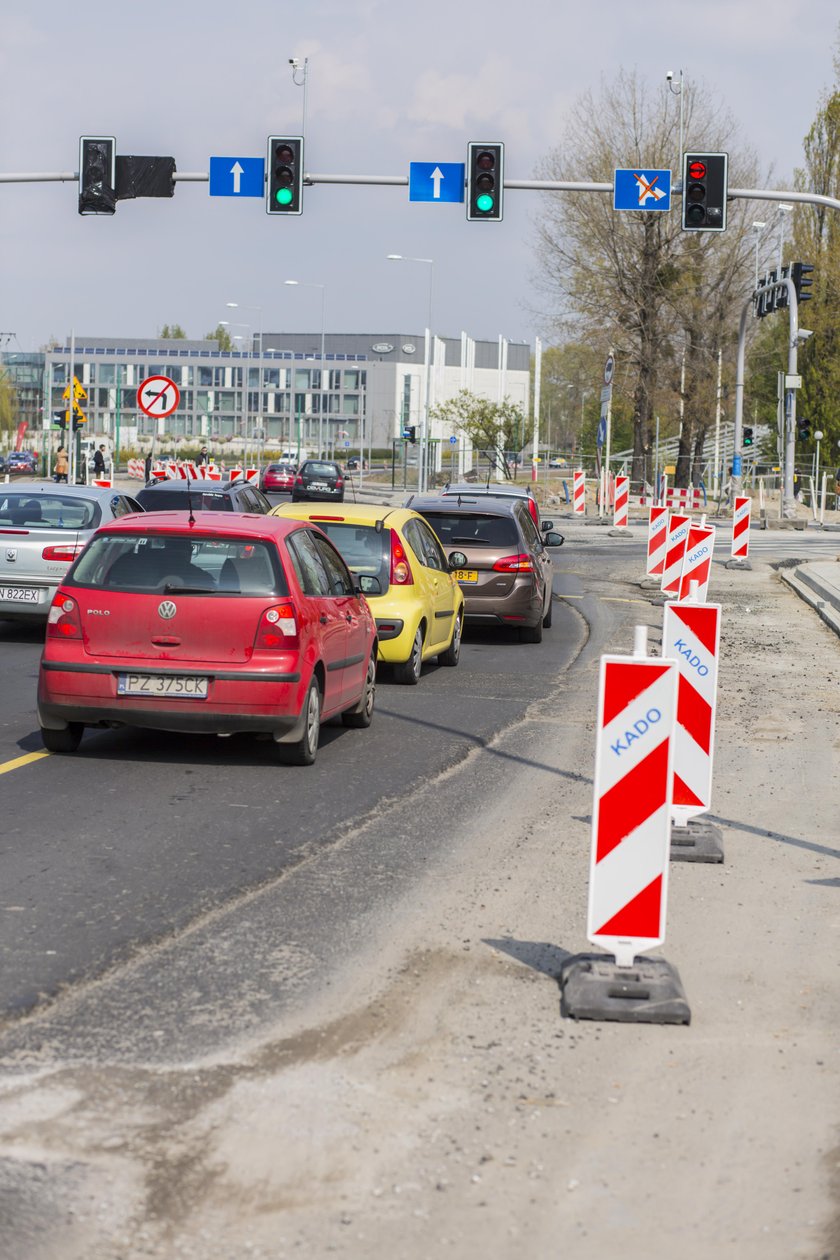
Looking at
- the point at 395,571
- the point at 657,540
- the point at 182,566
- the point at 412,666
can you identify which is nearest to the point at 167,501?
the point at 657,540

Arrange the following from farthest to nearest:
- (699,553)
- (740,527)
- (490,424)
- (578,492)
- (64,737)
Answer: (490,424)
(578,492)
(740,527)
(699,553)
(64,737)

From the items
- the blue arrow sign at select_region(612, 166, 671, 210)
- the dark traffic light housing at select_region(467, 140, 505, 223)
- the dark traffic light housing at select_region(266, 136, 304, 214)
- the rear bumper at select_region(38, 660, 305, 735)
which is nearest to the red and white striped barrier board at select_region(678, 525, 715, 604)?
the dark traffic light housing at select_region(467, 140, 505, 223)

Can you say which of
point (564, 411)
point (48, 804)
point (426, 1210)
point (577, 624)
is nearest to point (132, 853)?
point (48, 804)

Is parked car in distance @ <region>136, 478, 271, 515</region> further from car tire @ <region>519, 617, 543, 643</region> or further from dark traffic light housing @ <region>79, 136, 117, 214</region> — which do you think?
car tire @ <region>519, 617, 543, 643</region>

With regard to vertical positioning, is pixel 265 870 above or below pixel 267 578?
below

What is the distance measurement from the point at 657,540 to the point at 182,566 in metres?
16.5

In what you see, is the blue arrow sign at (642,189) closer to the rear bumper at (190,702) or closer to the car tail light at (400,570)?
the car tail light at (400,570)

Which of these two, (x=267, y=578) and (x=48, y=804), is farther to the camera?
(x=267, y=578)

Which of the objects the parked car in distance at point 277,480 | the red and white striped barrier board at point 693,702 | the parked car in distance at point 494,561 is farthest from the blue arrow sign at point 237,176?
the parked car in distance at point 277,480

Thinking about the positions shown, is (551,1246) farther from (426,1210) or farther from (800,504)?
(800,504)

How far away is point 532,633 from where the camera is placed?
1922 cm

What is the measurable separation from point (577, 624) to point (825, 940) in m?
15.0

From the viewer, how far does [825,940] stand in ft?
22.9

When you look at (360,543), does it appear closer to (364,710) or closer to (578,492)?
(364,710)
